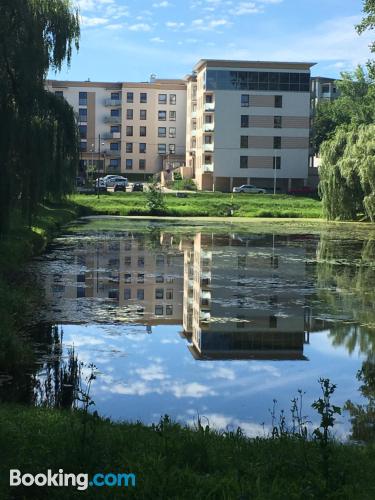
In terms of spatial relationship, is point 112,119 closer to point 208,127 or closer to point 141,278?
point 208,127

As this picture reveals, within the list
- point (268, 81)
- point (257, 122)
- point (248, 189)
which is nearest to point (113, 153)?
point (257, 122)

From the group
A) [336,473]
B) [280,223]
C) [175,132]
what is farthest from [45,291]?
[175,132]

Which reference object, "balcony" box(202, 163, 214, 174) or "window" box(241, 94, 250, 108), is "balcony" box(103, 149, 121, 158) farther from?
"window" box(241, 94, 250, 108)

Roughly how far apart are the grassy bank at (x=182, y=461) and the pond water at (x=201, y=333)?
1.61 metres

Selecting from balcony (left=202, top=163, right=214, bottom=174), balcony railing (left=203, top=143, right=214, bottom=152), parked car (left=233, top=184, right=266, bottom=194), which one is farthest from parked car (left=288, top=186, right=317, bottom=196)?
balcony railing (left=203, top=143, right=214, bottom=152)

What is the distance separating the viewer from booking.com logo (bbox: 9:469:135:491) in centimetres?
511

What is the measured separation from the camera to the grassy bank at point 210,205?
59781 millimetres

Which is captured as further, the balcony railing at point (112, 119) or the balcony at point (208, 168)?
the balcony railing at point (112, 119)

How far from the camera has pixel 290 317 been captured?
15.0 m

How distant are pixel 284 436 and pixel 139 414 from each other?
2.30m

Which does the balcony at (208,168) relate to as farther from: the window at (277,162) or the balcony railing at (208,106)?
the window at (277,162)

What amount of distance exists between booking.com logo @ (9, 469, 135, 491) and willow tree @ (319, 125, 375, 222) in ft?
138

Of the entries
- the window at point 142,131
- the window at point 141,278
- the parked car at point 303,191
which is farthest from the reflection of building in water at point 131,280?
the window at point 142,131

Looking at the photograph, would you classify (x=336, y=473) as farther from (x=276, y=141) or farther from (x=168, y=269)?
(x=276, y=141)
